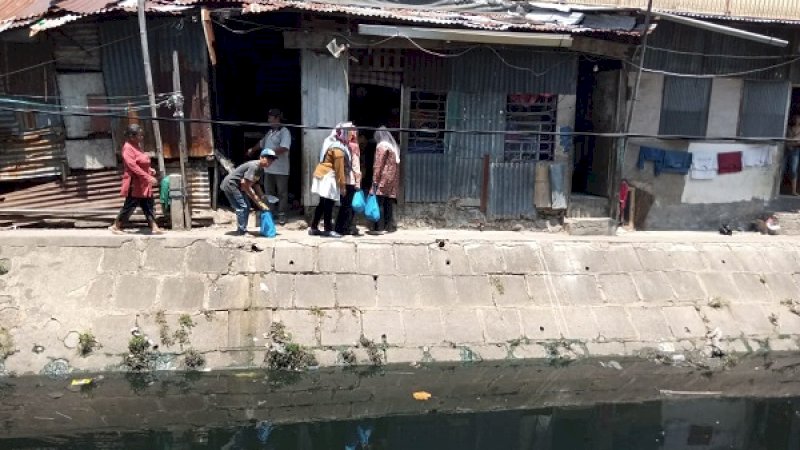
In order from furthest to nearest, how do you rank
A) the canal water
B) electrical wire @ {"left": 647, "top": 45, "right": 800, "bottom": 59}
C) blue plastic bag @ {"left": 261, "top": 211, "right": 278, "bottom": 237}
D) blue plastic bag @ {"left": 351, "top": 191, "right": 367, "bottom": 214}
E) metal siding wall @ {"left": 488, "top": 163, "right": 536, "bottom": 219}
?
electrical wire @ {"left": 647, "top": 45, "right": 800, "bottom": 59} → metal siding wall @ {"left": 488, "top": 163, "right": 536, "bottom": 219} → blue plastic bag @ {"left": 351, "top": 191, "right": 367, "bottom": 214} → blue plastic bag @ {"left": 261, "top": 211, "right": 278, "bottom": 237} → the canal water

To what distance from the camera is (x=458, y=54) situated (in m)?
9.61

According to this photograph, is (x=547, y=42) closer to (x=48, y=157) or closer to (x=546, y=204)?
(x=546, y=204)

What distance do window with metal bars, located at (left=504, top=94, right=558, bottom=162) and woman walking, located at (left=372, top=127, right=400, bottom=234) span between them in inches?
76.4

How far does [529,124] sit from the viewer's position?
10.3 m

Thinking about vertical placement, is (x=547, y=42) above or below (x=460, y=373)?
above

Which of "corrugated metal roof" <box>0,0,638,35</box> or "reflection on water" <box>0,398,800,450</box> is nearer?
"reflection on water" <box>0,398,800,450</box>

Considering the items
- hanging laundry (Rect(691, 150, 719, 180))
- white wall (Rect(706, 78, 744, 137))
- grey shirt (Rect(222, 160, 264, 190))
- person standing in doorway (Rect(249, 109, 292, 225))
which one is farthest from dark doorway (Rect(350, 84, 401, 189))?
white wall (Rect(706, 78, 744, 137))

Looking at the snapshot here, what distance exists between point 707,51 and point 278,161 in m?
7.75

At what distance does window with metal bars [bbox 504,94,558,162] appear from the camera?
10.2m

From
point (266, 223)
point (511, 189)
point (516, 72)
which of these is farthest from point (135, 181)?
point (516, 72)

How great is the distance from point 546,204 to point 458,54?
2.78m

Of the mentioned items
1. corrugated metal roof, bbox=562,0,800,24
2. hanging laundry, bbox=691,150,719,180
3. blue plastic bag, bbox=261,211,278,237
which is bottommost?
blue plastic bag, bbox=261,211,278,237

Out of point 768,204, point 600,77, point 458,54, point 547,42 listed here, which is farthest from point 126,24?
point 768,204

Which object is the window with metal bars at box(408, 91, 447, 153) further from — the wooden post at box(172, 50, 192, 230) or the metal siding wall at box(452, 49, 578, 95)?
the wooden post at box(172, 50, 192, 230)
